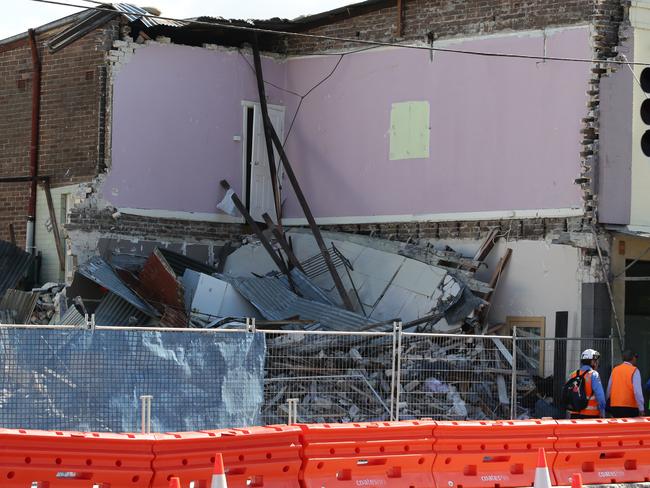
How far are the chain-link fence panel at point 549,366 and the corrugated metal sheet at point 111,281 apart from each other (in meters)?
6.26

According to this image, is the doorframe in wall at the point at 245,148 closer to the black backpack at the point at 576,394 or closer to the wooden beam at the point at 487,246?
the wooden beam at the point at 487,246

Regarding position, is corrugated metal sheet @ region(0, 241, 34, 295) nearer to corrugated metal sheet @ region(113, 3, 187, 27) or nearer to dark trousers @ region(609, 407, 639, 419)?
corrugated metal sheet @ region(113, 3, 187, 27)

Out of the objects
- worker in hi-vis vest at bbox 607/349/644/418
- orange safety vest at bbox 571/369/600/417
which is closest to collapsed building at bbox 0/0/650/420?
worker in hi-vis vest at bbox 607/349/644/418

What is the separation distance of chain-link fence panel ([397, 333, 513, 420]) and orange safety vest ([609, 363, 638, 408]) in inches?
77.9

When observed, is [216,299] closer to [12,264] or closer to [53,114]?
[12,264]

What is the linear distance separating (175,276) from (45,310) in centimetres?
238

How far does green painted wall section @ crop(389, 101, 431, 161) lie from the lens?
78.5 ft

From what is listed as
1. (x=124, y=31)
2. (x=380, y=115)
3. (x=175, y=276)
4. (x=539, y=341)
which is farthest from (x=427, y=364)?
(x=124, y=31)

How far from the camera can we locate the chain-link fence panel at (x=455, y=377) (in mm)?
18984

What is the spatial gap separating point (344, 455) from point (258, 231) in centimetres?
1124

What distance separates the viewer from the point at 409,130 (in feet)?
79.2

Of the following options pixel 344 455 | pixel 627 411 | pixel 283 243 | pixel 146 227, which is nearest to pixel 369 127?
pixel 283 243

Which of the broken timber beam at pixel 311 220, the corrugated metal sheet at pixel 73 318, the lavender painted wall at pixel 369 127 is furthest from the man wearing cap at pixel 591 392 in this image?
the corrugated metal sheet at pixel 73 318

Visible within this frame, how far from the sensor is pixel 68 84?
24.3m
